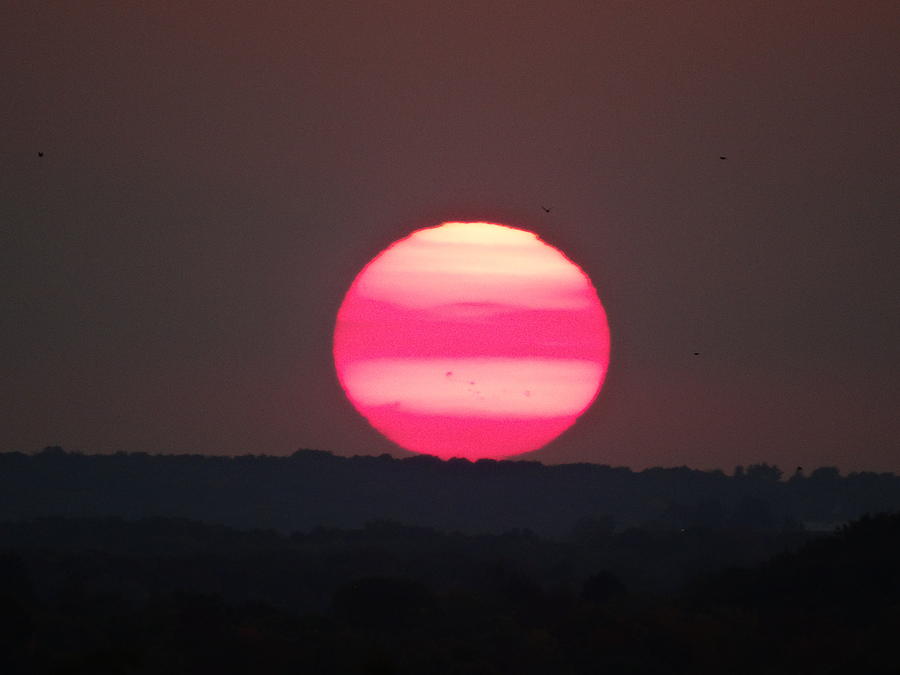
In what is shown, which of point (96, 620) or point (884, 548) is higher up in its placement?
point (884, 548)

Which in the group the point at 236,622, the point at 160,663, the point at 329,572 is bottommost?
the point at 160,663

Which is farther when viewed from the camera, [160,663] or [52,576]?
[52,576]

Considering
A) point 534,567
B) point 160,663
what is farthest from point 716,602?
point 534,567

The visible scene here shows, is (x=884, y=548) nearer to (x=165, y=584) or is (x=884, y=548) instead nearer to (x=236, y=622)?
(x=236, y=622)

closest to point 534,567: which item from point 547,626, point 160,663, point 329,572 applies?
point 329,572

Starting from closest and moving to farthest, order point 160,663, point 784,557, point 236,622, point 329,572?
point 160,663 → point 236,622 → point 784,557 → point 329,572

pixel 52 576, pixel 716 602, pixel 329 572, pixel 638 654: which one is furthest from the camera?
pixel 329 572

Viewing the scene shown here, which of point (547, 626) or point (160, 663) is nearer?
point (160, 663)

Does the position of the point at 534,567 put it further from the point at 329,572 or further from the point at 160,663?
the point at 160,663

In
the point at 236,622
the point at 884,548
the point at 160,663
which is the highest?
the point at 884,548
